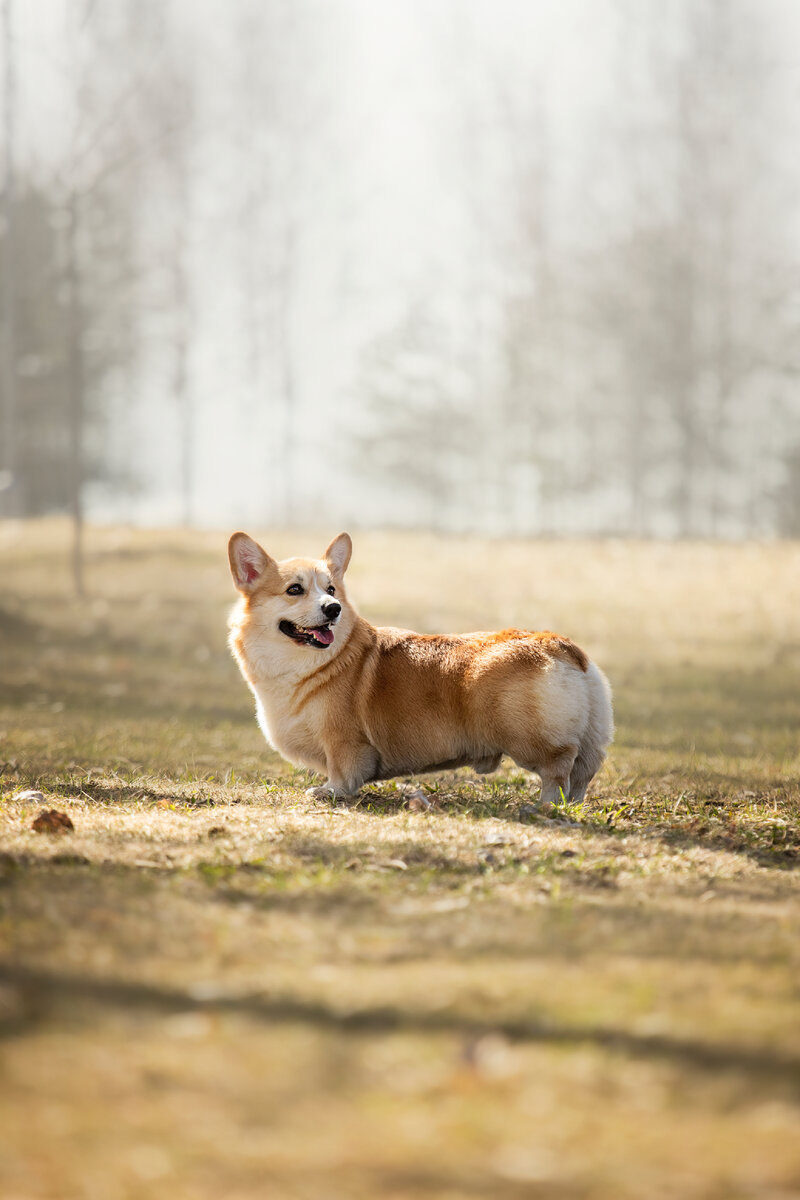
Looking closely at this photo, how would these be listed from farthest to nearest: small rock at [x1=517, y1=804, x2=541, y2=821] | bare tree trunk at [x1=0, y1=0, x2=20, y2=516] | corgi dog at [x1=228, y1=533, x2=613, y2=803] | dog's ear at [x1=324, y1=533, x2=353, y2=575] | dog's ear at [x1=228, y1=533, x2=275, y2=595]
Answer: bare tree trunk at [x1=0, y1=0, x2=20, y2=516] → dog's ear at [x1=324, y1=533, x2=353, y2=575] → dog's ear at [x1=228, y1=533, x2=275, y2=595] → corgi dog at [x1=228, y1=533, x2=613, y2=803] → small rock at [x1=517, y1=804, x2=541, y2=821]

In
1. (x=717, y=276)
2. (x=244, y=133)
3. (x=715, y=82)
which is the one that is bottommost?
(x=717, y=276)

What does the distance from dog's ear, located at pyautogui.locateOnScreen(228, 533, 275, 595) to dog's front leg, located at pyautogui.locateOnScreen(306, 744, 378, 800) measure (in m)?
0.98

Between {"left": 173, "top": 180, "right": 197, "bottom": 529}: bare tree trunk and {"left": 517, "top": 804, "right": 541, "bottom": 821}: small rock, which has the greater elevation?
{"left": 173, "top": 180, "right": 197, "bottom": 529}: bare tree trunk

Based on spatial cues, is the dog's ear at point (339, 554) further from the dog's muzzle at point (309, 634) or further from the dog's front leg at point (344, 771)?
the dog's front leg at point (344, 771)

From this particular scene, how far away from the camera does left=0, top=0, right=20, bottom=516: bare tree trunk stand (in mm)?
19547

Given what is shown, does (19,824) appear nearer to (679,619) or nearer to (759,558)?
(679,619)

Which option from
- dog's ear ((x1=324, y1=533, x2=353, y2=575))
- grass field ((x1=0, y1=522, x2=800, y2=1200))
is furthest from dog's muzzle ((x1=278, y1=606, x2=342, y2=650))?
grass field ((x1=0, y1=522, x2=800, y2=1200))

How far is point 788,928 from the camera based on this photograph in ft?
10.7

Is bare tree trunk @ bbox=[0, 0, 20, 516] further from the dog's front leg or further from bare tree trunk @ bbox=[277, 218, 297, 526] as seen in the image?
the dog's front leg

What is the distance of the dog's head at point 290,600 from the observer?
551cm

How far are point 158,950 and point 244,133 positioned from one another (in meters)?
25.9

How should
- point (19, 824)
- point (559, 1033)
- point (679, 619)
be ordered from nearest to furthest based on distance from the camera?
1. point (559, 1033)
2. point (19, 824)
3. point (679, 619)

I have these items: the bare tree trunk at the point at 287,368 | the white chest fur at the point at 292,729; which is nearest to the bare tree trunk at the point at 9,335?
the bare tree trunk at the point at 287,368

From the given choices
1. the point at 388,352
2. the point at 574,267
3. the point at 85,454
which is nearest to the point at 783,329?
the point at 574,267
